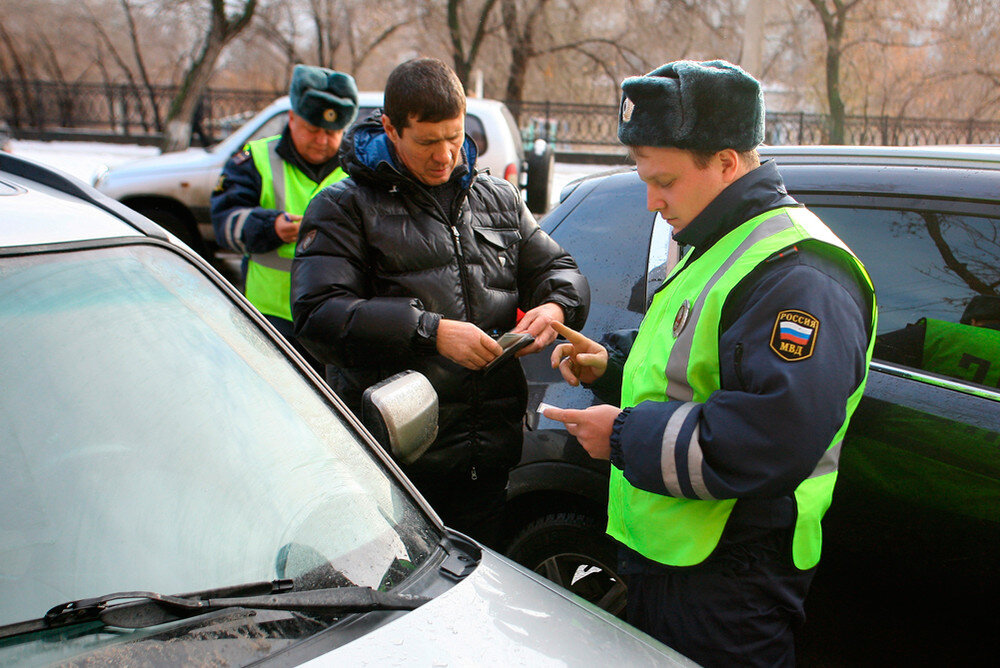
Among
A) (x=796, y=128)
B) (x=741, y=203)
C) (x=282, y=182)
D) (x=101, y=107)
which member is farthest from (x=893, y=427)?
(x=101, y=107)

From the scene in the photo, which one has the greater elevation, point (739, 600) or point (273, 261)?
point (273, 261)

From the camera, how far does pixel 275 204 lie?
348 cm

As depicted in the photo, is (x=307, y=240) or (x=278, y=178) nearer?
(x=307, y=240)

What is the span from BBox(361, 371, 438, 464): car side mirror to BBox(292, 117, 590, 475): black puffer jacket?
0.36m

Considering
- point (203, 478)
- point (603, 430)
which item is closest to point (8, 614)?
point (203, 478)

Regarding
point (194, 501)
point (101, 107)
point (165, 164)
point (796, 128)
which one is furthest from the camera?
point (101, 107)

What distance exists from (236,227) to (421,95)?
4.88ft

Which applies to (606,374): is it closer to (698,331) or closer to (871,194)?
(698,331)

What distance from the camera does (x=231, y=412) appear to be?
1500mm

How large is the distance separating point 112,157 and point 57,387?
845 inches

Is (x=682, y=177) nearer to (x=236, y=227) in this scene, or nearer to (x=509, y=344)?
(x=509, y=344)

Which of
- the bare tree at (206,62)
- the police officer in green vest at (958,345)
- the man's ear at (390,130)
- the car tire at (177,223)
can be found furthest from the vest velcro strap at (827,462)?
the bare tree at (206,62)

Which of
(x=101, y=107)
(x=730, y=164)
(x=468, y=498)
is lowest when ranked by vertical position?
(x=468, y=498)

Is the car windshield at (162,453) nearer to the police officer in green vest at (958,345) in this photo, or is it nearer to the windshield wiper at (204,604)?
the windshield wiper at (204,604)
